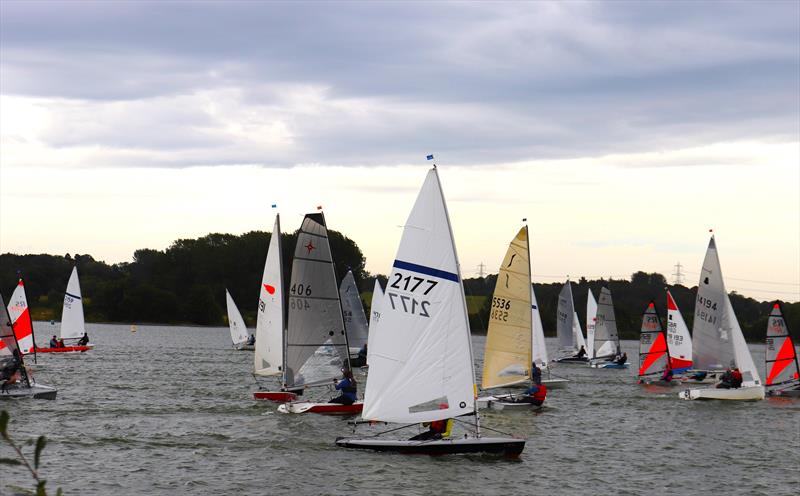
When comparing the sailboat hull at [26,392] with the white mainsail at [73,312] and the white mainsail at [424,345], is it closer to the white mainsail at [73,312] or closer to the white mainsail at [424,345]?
the white mainsail at [424,345]

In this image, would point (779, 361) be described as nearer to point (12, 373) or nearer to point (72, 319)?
A: point (12, 373)

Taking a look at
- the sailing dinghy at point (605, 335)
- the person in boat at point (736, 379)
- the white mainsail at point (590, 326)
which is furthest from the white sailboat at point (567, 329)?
the person in boat at point (736, 379)

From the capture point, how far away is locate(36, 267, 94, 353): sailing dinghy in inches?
2539

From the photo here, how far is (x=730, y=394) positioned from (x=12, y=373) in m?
29.1

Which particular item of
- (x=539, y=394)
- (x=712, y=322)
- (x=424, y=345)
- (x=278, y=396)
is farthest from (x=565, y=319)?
(x=424, y=345)

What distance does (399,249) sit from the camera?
70.8 ft

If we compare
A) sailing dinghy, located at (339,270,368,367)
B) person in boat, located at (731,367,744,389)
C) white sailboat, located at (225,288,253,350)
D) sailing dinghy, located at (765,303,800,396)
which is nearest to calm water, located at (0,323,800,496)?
person in boat, located at (731,367,744,389)

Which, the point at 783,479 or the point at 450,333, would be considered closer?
the point at 450,333

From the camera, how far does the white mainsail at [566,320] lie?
7200 cm

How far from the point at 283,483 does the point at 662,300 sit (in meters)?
144

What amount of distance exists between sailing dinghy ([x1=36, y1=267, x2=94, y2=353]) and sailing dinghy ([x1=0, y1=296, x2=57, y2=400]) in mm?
32010

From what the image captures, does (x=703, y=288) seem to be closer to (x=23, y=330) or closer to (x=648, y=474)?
(x=648, y=474)

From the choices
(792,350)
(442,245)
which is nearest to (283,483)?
(442,245)

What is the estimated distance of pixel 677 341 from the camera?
52344 mm
